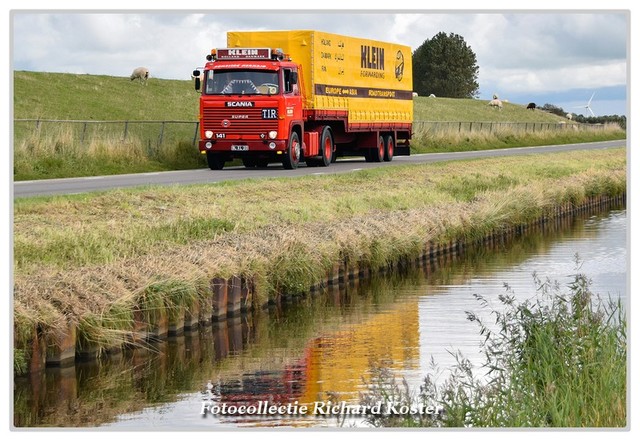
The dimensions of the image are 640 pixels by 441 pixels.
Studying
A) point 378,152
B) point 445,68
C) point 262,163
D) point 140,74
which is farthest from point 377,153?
point 445,68

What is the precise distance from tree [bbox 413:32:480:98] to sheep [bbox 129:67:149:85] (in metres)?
43.2

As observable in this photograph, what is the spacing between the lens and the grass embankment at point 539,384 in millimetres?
9844

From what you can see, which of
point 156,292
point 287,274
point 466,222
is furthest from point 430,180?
point 156,292

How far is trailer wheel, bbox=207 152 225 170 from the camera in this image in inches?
1459

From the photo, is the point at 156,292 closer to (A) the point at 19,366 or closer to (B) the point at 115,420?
(A) the point at 19,366

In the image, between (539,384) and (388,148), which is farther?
(388,148)

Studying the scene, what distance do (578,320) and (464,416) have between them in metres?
3.50

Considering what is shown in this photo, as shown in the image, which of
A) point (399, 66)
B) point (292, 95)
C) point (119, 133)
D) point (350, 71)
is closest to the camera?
point (292, 95)

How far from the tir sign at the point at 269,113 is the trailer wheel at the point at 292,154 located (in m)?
1.29

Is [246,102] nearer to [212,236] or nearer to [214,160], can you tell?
[214,160]

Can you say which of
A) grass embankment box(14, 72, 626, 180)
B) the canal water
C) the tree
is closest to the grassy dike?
the canal water

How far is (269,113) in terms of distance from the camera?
116 feet

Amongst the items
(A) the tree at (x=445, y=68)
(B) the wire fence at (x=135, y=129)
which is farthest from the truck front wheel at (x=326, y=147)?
(A) the tree at (x=445, y=68)

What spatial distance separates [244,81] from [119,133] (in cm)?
1898
